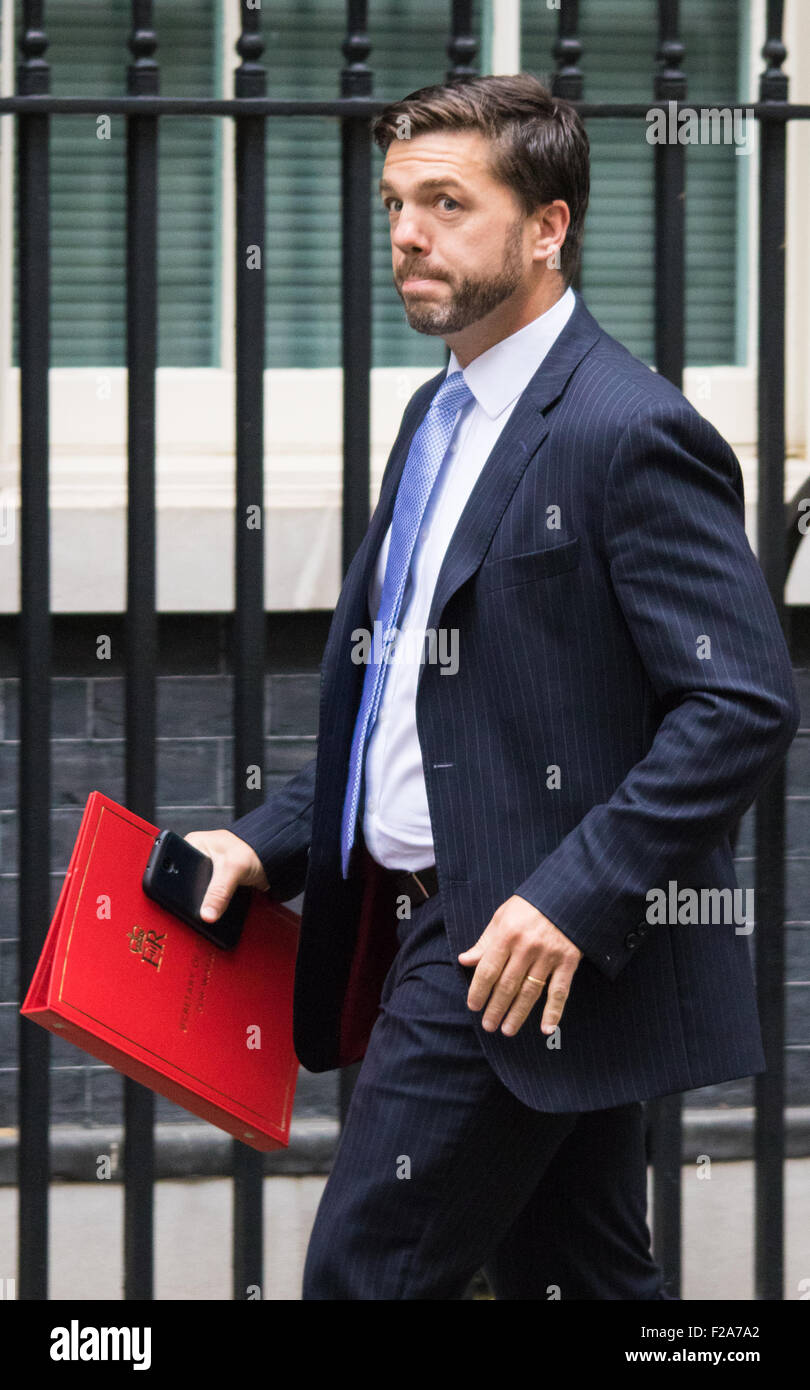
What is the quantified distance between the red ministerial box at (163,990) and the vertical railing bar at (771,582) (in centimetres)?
83

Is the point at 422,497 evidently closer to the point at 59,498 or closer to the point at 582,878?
the point at 582,878

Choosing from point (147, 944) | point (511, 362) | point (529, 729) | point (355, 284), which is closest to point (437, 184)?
point (511, 362)

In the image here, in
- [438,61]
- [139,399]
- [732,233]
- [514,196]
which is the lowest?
[139,399]

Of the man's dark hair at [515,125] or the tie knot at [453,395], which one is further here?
the tie knot at [453,395]

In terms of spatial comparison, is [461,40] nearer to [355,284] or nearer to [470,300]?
[355,284]

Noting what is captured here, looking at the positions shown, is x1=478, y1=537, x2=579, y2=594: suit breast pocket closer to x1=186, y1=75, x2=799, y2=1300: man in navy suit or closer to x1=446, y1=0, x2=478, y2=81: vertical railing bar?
x1=186, y1=75, x2=799, y2=1300: man in navy suit

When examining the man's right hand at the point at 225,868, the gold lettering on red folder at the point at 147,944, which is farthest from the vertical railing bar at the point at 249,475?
the gold lettering on red folder at the point at 147,944

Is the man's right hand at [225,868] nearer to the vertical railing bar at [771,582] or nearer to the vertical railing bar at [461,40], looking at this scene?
the vertical railing bar at [771,582]

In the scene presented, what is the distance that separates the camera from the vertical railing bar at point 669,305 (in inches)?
118

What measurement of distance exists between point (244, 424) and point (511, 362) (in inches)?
25.7

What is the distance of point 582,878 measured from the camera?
2.20 metres

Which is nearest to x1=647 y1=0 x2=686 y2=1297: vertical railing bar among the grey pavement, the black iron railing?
the black iron railing
